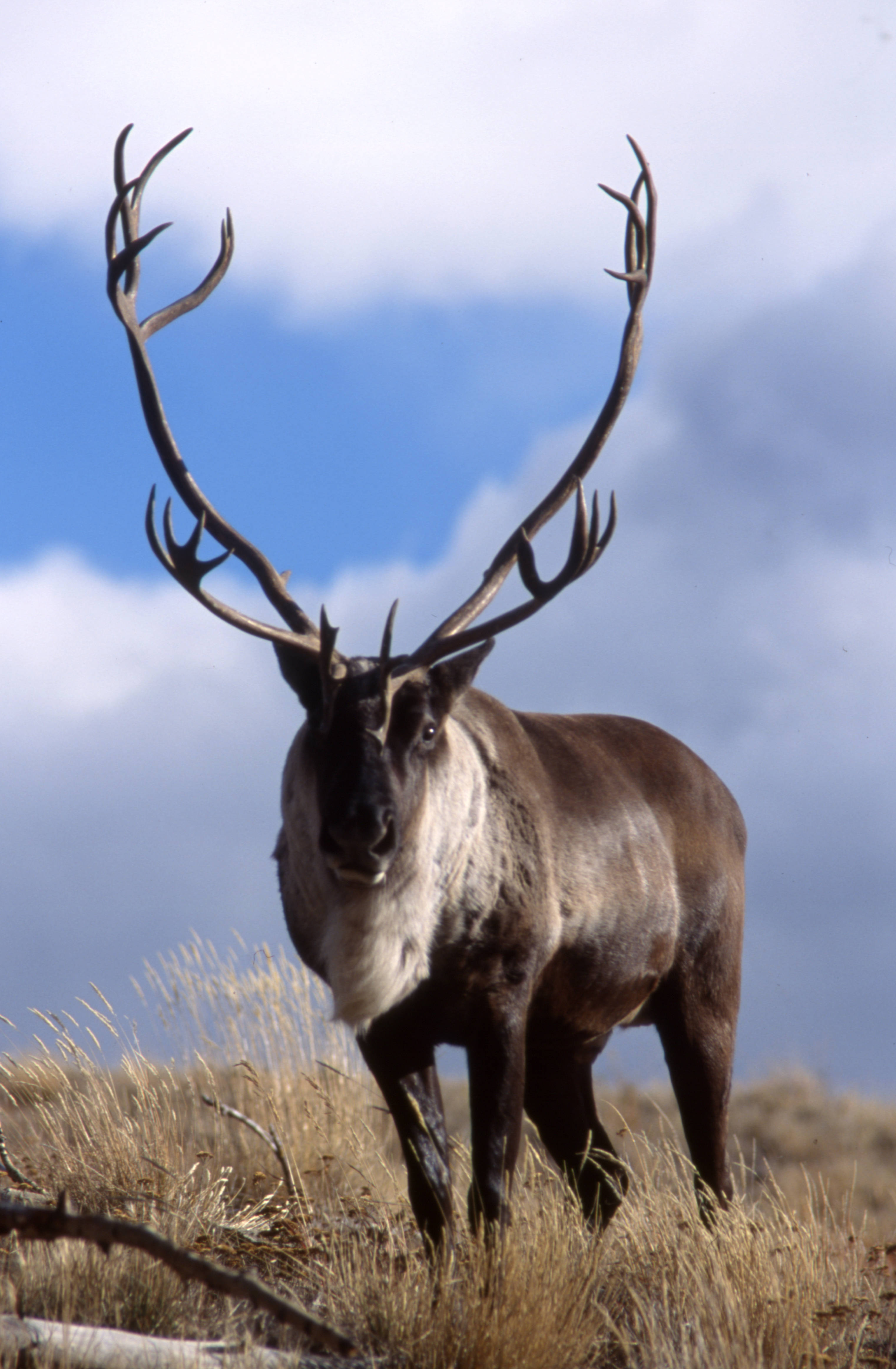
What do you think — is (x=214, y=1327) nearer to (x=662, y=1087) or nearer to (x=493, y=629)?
(x=493, y=629)

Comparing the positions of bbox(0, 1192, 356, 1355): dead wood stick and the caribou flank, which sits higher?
the caribou flank

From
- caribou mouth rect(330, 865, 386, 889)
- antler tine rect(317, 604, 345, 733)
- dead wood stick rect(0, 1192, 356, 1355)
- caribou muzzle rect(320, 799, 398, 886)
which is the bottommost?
dead wood stick rect(0, 1192, 356, 1355)

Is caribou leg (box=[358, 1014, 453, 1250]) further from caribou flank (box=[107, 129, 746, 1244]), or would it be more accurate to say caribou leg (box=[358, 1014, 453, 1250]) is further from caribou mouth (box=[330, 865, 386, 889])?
caribou mouth (box=[330, 865, 386, 889])

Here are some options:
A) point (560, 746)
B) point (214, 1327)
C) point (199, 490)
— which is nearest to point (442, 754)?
point (560, 746)

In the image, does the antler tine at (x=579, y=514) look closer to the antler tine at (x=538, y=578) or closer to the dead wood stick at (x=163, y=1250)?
Result: the antler tine at (x=538, y=578)

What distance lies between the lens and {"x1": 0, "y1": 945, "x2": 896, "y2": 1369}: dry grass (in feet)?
12.0

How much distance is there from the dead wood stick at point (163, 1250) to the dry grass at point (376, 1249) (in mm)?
1086

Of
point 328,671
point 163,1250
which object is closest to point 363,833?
point 328,671

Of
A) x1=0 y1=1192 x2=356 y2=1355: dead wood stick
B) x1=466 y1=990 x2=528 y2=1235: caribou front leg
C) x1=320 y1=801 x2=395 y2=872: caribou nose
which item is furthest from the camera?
x1=466 y1=990 x2=528 y2=1235: caribou front leg

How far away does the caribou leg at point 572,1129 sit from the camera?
5.29 m

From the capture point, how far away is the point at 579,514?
4.66 meters

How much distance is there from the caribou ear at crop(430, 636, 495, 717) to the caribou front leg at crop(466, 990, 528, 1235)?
95 centimetres

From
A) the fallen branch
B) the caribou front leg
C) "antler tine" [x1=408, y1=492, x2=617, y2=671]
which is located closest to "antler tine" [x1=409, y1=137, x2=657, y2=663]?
"antler tine" [x1=408, y1=492, x2=617, y2=671]

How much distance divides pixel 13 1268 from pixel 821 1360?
249 cm
